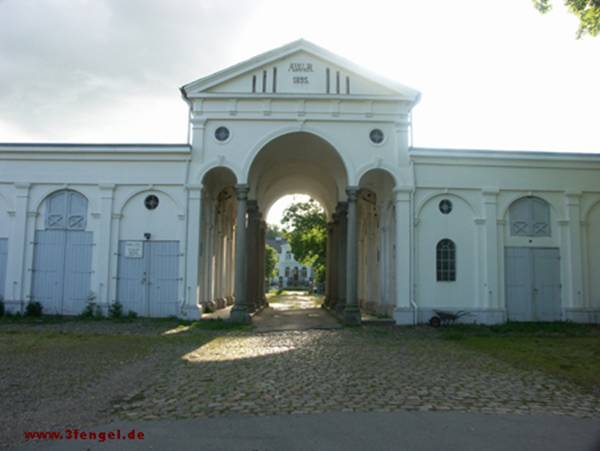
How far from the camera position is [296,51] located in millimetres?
17359

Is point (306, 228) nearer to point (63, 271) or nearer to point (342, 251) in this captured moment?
point (342, 251)

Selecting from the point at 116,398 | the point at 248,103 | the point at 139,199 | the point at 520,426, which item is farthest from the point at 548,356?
the point at 139,199

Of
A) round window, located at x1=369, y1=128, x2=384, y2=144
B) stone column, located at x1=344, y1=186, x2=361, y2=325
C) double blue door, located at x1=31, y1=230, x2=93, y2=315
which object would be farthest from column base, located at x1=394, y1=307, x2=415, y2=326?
double blue door, located at x1=31, y1=230, x2=93, y2=315

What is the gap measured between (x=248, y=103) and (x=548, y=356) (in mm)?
12161

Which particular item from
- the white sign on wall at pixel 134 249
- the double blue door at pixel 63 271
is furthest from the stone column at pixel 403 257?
the double blue door at pixel 63 271

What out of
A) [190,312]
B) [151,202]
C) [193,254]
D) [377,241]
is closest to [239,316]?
[190,312]

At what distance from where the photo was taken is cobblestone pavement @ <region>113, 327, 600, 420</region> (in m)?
6.49

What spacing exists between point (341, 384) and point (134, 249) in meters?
11.8

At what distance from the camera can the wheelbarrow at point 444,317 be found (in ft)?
54.1

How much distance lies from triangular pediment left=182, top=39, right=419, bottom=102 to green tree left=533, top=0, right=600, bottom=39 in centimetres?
523

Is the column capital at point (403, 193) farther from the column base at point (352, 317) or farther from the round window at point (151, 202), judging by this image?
the round window at point (151, 202)

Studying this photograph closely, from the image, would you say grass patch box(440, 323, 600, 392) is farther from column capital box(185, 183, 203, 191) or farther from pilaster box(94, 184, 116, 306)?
pilaster box(94, 184, 116, 306)

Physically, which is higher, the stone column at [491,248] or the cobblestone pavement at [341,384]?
the stone column at [491,248]

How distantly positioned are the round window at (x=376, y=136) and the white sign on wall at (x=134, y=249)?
8928 millimetres
